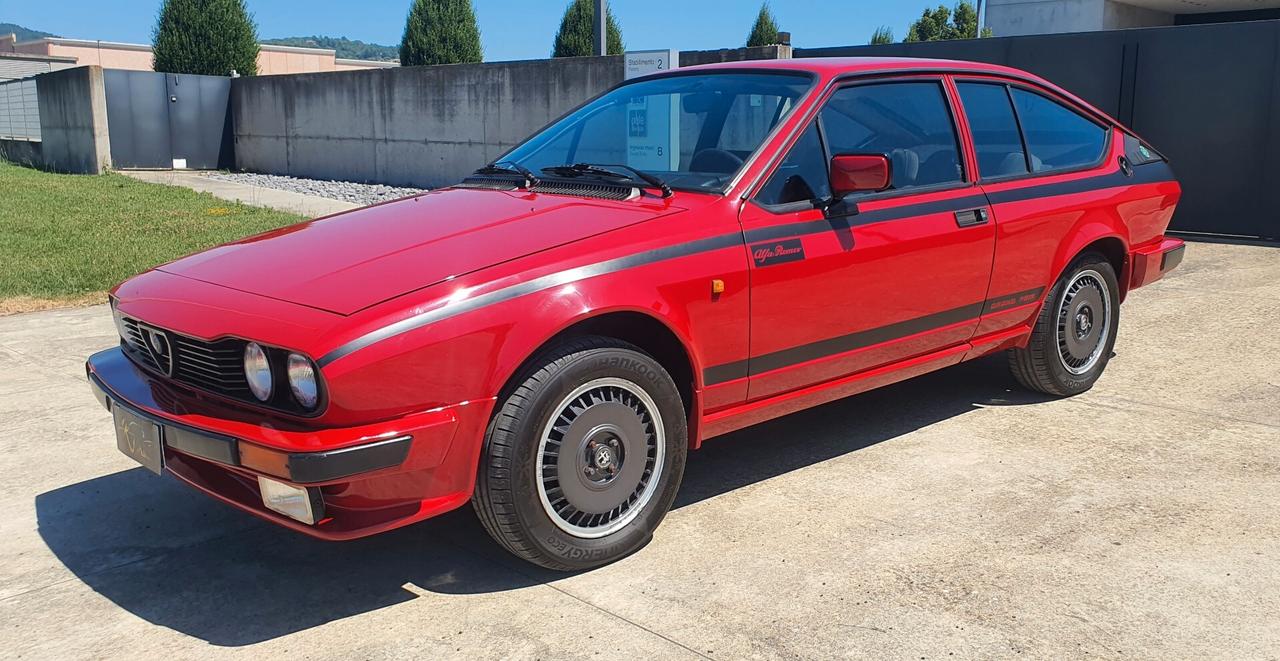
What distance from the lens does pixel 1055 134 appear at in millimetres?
5188

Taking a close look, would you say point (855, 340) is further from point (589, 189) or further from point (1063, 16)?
point (1063, 16)

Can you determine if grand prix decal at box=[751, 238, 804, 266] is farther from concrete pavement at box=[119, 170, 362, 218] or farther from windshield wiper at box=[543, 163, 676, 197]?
concrete pavement at box=[119, 170, 362, 218]

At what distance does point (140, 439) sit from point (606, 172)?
1.84 m

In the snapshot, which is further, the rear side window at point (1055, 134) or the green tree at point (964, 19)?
the green tree at point (964, 19)

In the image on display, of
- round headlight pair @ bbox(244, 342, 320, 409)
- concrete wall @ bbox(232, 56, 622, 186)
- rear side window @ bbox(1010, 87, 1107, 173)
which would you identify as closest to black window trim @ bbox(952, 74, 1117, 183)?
rear side window @ bbox(1010, 87, 1107, 173)

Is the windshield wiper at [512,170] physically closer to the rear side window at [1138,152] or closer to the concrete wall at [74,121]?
the rear side window at [1138,152]

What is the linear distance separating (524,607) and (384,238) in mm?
1289

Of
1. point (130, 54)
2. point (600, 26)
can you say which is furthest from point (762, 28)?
point (130, 54)

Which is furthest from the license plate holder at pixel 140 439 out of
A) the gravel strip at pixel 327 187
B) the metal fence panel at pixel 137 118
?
the metal fence panel at pixel 137 118

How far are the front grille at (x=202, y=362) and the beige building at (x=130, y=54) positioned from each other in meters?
74.4

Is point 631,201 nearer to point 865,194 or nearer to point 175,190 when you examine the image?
point 865,194

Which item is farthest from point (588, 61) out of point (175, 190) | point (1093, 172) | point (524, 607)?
point (524, 607)

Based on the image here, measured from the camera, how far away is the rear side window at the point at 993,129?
4.74m

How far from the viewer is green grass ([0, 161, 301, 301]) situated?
885 cm
